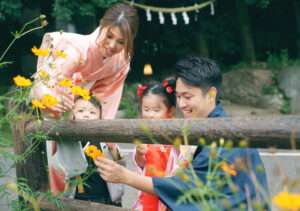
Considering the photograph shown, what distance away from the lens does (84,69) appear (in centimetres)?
327

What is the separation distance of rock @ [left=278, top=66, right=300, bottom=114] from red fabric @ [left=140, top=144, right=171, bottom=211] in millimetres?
8792

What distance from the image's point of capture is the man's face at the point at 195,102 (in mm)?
2545

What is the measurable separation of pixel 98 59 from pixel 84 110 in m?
0.33

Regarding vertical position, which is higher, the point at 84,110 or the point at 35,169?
the point at 84,110

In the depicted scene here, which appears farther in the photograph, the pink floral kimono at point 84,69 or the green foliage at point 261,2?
the green foliage at point 261,2

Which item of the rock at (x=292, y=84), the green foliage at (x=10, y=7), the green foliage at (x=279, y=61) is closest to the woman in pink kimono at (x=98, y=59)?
the green foliage at (x=10, y=7)

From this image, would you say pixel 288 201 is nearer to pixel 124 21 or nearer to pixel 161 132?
pixel 161 132

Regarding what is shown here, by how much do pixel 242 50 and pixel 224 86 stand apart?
1645 mm

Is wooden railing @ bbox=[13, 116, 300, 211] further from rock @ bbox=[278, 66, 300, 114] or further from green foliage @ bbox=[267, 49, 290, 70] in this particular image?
green foliage @ bbox=[267, 49, 290, 70]

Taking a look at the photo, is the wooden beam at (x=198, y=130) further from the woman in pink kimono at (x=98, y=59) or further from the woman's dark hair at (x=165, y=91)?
the woman's dark hair at (x=165, y=91)

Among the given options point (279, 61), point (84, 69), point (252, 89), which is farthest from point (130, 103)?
point (84, 69)

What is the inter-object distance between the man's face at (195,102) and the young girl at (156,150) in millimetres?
267

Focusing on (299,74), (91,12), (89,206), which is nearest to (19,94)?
(89,206)

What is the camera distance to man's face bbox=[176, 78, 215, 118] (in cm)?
254
